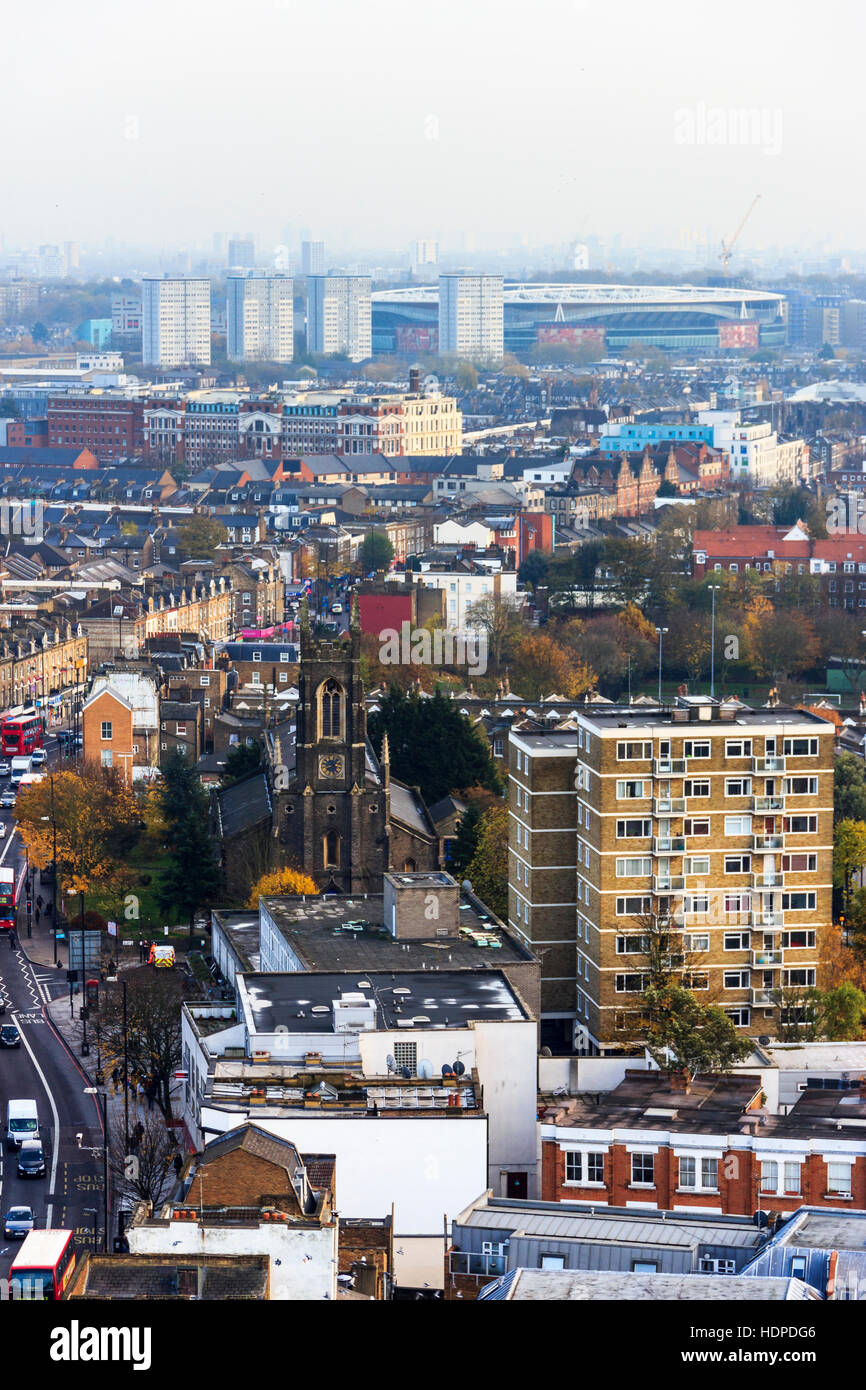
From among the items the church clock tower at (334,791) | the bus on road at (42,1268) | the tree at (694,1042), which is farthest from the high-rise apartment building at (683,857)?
the bus on road at (42,1268)

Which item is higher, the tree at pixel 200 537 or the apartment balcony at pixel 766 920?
the apartment balcony at pixel 766 920

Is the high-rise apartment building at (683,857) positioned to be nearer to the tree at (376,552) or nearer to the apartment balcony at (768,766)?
the apartment balcony at (768,766)

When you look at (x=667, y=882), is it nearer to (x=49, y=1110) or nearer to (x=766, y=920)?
(x=766, y=920)

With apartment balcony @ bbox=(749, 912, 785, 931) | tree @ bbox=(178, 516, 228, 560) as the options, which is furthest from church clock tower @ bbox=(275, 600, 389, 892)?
tree @ bbox=(178, 516, 228, 560)

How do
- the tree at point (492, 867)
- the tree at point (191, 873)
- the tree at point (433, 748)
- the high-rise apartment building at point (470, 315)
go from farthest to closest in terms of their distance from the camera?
the high-rise apartment building at point (470, 315) → the tree at point (433, 748) → the tree at point (191, 873) → the tree at point (492, 867)

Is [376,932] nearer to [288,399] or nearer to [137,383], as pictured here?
[288,399]
